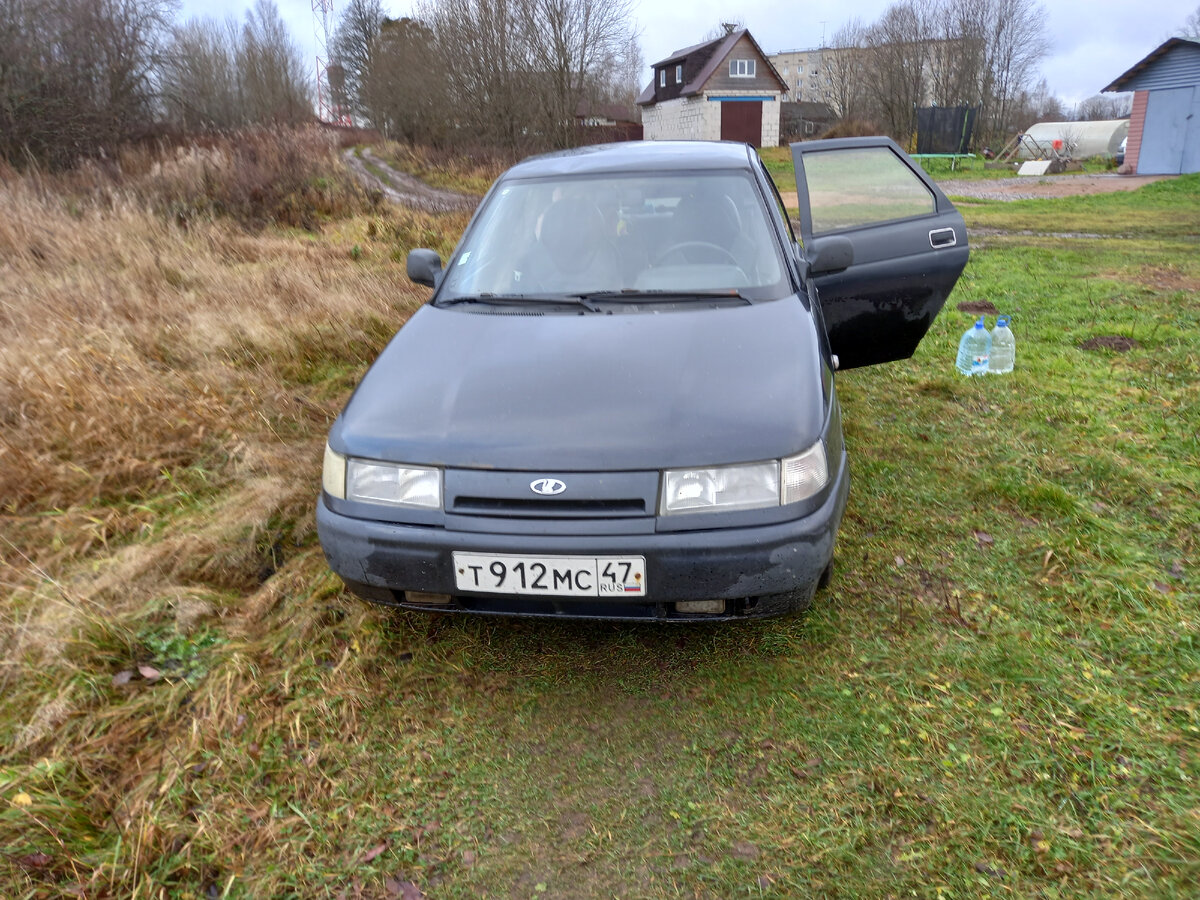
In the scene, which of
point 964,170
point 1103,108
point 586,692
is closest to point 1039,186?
point 964,170

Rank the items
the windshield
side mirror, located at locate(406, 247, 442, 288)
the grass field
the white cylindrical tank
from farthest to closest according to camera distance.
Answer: the white cylindrical tank < side mirror, located at locate(406, 247, 442, 288) < the windshield < the grass field

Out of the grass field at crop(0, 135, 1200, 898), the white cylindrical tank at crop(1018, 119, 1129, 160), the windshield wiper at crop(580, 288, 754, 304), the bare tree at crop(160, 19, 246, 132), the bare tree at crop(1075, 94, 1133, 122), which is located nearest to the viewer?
the grass field at crop(0, 135, 1200, 898)

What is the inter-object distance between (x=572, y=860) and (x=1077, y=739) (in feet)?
4.75

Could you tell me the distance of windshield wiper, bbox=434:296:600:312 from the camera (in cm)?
307

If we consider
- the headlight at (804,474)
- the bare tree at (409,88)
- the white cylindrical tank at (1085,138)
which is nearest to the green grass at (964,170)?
the white cylindrical tank at (1085,138)

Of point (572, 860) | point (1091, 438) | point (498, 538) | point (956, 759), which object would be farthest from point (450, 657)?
point (1091, 438)

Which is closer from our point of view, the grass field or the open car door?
the grass field

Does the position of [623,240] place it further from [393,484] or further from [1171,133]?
[1171,133]

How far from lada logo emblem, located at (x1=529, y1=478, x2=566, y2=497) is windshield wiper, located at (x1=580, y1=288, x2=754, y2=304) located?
107 centimetres

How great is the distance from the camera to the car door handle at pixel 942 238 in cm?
432

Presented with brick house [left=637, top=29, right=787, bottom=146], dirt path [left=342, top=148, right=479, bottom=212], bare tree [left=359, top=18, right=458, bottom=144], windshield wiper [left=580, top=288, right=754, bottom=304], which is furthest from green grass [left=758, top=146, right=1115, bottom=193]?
windshield wiper [left=580, top=288, right=754, bottom=304]

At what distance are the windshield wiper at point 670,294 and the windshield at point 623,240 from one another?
0.02 meters

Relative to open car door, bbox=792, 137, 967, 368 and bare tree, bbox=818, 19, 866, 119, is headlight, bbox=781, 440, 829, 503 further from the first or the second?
bare tree, bbox=818, 19, 866, 119

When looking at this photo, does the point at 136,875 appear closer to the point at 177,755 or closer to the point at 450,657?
the point at 177,755
